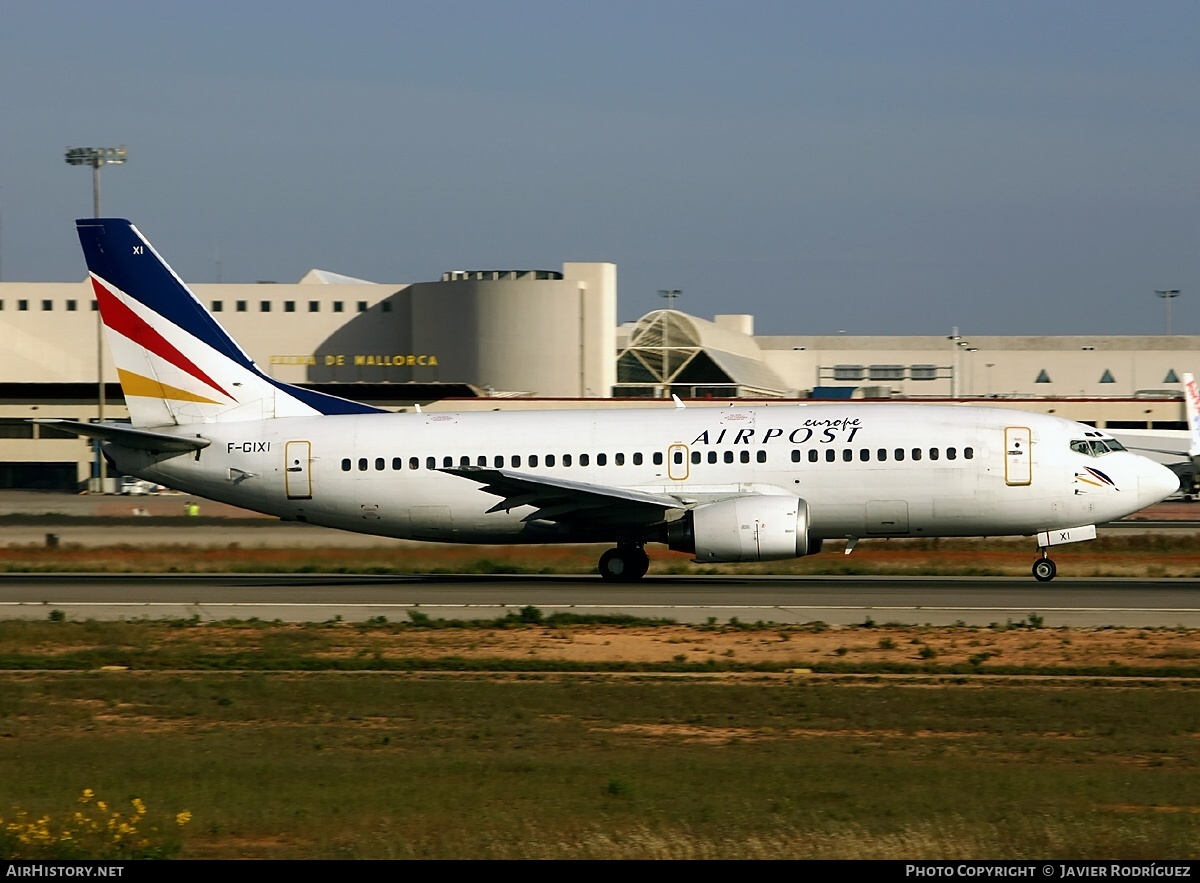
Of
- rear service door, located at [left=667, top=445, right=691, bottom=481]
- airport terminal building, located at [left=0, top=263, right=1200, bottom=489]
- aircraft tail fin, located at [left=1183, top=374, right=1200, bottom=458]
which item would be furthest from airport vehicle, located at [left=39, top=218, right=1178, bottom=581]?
Answer: airport terminal building, located at [left=0, top=263, right=1200, bottom=489]

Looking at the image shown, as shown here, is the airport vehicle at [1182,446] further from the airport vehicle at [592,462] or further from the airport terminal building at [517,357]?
the airport vehicle at [592,462]

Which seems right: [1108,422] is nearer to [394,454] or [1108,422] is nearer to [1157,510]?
[1157,510]

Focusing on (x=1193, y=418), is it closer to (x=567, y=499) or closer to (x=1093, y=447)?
(x=1093, y=447)

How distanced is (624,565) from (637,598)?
3.76 meters

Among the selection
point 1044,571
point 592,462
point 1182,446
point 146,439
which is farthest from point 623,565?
point 1182,446

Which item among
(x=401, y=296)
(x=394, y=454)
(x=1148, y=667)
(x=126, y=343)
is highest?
(x=401, y=296)

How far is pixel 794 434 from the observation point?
32.2 metres

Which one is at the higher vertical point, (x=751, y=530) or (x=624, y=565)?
(x=751, y=530)

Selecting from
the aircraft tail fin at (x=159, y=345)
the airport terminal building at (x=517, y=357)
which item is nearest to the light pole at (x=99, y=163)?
the airport terminal building at (x=517, y=357)

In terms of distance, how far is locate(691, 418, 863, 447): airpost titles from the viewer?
32.0m

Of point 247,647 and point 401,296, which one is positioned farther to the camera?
point 401,296

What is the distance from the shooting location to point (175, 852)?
10.4 metres
